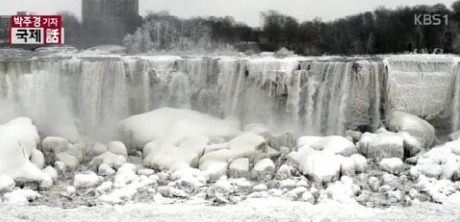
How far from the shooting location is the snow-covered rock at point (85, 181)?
13.5 meters

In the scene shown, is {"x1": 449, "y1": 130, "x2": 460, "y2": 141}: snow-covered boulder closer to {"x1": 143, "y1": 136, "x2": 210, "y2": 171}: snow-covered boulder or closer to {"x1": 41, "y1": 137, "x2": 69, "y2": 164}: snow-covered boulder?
{"x1": 143, "y1": 136, "x2": 210, "y2": 171}: snow-covered boulder

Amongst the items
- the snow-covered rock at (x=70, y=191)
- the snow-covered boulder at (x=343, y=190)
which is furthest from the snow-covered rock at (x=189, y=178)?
the snow-covered boulder at (x=343, y=190)

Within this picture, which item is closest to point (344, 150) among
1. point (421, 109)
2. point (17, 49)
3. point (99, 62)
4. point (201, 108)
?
point (421, 109)

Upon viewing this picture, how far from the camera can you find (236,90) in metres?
18.7

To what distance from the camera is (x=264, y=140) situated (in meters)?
15.7

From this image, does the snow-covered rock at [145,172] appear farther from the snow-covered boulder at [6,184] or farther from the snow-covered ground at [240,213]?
the snow-covered boulder at [6,184]

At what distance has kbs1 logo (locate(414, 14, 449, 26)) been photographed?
36.9 meters

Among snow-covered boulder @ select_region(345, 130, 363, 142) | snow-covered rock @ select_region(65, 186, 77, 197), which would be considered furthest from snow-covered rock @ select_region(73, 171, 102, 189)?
snow-covered boulder @ select_region(345, 130, 363, 142)

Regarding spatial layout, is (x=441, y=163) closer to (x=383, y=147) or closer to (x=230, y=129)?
(x=383, y=147)

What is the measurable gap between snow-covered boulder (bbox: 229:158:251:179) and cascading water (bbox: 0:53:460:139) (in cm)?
396

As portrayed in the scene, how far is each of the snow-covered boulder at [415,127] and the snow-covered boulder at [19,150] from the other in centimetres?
918

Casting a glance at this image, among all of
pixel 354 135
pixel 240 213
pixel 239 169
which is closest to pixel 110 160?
pixel 239 169

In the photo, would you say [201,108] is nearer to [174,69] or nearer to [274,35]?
[174,69]

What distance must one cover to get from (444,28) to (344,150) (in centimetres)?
2466
